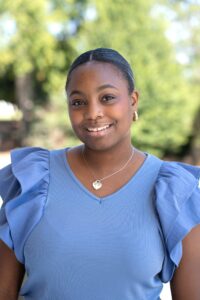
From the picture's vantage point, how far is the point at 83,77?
148cm

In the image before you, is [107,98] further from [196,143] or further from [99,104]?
[196,143]

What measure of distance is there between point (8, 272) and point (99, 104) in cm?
66

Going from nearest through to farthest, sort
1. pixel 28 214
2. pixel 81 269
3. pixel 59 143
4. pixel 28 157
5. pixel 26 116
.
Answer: pixel 81 269, pixel 28 214, pixel 28 157, pixel 59 143, pixel 26 116

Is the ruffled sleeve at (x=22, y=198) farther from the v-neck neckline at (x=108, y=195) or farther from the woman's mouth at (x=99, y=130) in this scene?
the woman's mouth at (x=99, y=130)

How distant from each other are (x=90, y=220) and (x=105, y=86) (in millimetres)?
430

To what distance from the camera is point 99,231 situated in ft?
4.71

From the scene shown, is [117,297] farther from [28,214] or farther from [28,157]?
[28,157]

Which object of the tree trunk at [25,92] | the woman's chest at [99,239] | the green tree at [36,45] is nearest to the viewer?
the woman's chest at [99,239]

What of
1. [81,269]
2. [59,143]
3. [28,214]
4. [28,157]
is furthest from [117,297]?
[59,143]

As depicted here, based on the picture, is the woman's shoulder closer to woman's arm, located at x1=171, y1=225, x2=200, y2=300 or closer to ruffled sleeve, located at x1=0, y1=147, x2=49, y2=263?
woman's arm, located at x1=171, y1=225, x2=200, y2=300

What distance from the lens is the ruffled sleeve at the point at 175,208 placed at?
1419mm

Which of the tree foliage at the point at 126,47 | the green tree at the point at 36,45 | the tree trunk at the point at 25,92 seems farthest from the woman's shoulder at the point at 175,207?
the tree trunk at the point at 25,92

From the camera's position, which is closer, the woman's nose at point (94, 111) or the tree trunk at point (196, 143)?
the woman's nose at point (94, 111)

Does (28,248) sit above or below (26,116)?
above
